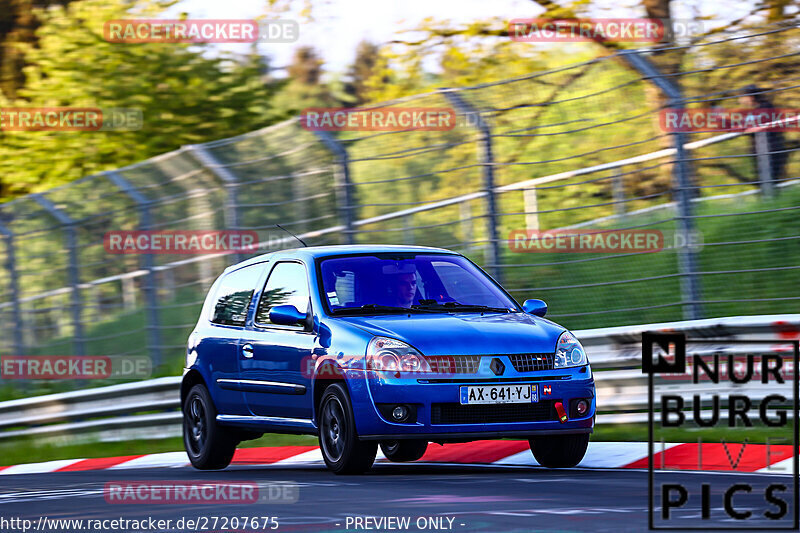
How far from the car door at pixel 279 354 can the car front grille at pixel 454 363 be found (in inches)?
39.1

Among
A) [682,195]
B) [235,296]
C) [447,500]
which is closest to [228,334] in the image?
[235,296]

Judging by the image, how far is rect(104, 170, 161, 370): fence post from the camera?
15.3m

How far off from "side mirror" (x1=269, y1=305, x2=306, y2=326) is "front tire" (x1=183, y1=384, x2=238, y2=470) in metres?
1.49

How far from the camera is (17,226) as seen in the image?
16.9m

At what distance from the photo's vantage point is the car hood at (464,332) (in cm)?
905

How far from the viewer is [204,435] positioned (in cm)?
1117

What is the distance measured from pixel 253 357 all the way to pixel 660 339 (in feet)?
18.6

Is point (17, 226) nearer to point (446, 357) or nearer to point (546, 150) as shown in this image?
point (546, 150)

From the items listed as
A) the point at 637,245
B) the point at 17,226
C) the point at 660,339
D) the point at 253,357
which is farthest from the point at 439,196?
the point at 660,339
